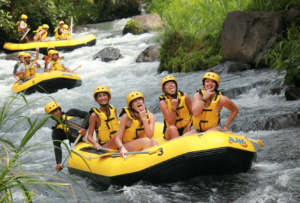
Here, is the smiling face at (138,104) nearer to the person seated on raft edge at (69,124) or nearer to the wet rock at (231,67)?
the person seated on raft edge at (69,124)

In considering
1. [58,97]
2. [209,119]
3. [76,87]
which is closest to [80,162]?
[209,119]

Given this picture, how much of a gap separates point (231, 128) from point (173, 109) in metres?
1.66

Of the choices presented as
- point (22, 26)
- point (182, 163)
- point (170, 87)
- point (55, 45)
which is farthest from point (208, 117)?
point (22, 26)

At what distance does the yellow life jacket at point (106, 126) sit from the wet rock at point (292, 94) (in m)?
3.08

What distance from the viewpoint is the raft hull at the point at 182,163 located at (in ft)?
11.6

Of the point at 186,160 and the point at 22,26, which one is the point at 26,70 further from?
the point at 186,160

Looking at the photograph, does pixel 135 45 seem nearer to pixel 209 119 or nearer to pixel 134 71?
pixel 134 71

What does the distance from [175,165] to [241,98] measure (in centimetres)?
351

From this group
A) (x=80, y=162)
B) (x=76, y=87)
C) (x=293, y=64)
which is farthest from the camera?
(x=76, y=87)

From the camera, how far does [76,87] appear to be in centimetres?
1003

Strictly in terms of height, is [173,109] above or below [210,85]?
below

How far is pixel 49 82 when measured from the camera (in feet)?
30.7

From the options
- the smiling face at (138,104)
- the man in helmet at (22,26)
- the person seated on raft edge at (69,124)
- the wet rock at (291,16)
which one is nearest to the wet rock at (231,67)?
the wet rock at (291,16)

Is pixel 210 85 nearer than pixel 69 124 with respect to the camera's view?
Yes
